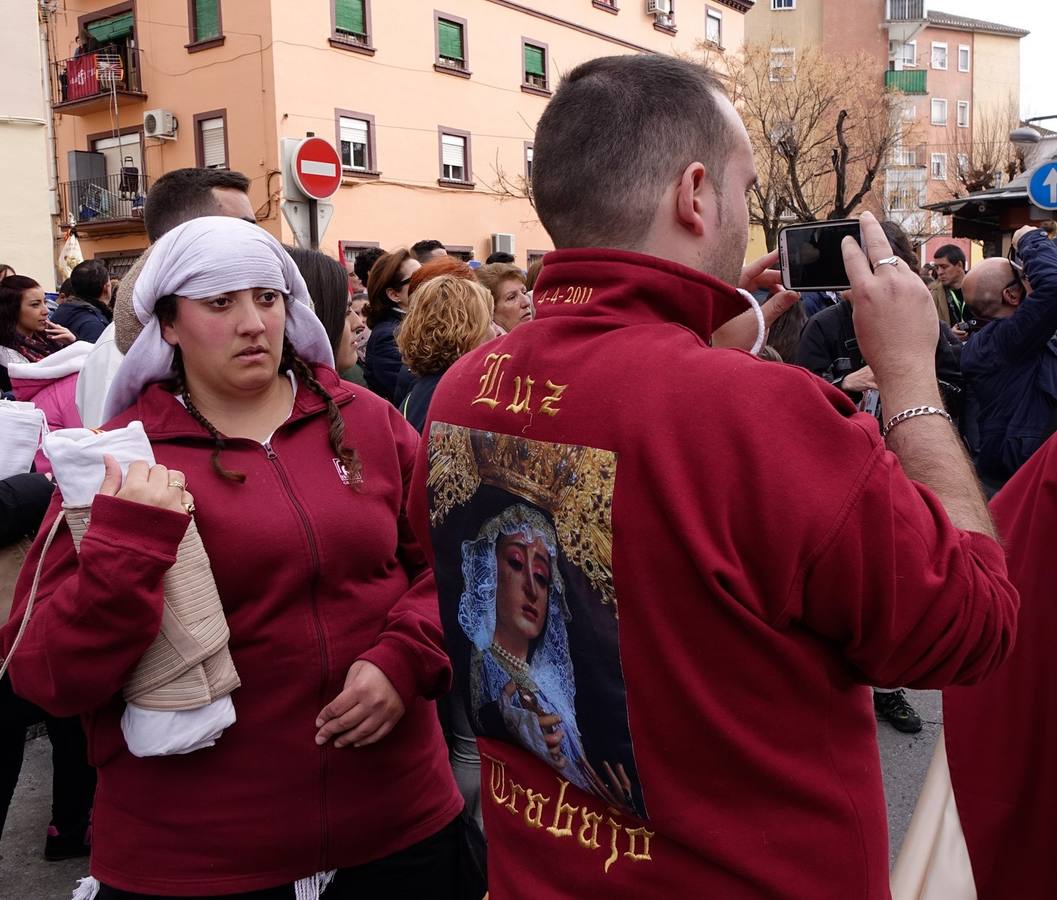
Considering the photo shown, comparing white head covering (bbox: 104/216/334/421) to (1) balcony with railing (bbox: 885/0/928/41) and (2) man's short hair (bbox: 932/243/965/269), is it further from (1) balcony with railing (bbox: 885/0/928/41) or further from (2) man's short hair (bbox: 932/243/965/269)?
(1) balcony with railing (bbox: 885/0/928/41)

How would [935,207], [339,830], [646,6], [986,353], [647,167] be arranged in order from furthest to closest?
[646,6]
[935,207]
[986,353]
[339,830]
[647,167]

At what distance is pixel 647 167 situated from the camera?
1.39 m

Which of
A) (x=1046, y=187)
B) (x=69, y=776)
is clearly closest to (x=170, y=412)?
(x=69, y=776)

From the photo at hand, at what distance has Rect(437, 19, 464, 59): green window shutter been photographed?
24078 millimetres

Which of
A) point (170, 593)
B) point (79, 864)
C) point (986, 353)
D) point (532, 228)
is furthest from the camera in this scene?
point (532, 228)

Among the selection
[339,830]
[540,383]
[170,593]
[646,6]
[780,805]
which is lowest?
[339,830]

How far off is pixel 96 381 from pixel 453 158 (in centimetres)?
2273

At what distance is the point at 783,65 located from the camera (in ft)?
91.0

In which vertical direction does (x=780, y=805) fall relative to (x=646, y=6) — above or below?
below

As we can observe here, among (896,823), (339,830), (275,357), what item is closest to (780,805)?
(339,830)

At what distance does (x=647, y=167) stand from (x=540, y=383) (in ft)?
1.06

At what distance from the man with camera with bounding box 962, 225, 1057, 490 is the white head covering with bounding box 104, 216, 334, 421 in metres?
4.42

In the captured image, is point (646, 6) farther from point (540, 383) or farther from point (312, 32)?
point (540, 383)

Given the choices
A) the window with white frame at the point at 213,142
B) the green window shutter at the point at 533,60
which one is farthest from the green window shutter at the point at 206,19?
the green window shutter at the point at 533,60
